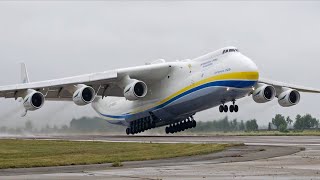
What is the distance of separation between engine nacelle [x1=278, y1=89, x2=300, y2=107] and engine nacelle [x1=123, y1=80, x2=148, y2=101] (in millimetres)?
11780

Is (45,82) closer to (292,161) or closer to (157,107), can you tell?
Answer: (157,107)

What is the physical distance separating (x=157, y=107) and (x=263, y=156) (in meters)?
26.4

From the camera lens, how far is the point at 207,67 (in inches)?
1608

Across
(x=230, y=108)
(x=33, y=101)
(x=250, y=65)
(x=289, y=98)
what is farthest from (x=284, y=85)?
(x=33, y=101)

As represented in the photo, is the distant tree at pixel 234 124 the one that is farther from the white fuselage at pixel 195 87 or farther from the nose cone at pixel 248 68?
the nose cone at pixel 248 68

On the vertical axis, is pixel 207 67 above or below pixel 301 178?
above

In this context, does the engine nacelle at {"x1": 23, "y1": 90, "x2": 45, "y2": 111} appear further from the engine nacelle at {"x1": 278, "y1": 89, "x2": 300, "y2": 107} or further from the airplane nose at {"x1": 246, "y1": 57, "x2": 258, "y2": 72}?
the engine nacelle at {"x1": 278, "y1": 89, "x2": 300, "y2": 107}

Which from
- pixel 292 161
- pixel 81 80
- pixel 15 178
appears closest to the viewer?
pixel 15 178

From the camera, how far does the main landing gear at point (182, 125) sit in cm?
4853

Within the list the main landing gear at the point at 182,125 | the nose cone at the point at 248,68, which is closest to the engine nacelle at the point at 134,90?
the main landing gear at the point at 182,125

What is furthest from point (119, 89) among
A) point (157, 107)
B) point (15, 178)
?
point (15, 178)

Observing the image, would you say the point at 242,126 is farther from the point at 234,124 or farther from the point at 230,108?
the point at 230,108

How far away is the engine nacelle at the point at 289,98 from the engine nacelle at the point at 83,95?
1580 centimetres

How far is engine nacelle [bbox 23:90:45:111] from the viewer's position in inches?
1583
